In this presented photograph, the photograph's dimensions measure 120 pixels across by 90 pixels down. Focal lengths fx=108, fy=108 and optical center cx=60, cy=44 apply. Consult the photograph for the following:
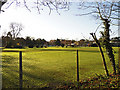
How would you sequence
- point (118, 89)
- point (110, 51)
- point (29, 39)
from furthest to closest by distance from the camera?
1. point (29, 39)
2. point (110, 51)
3. point (118, 89)

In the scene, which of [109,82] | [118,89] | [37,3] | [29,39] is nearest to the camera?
[37,3]

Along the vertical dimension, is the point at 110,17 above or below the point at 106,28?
above

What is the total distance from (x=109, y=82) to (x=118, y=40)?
2.06m

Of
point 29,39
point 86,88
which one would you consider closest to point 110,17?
point 86,88

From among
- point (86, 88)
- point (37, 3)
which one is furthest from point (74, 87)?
point (37, 3)

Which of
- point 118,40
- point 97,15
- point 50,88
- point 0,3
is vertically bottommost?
point 50,88

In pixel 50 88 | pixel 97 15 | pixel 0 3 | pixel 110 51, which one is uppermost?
pixel 97 15

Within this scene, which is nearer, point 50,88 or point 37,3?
point 37,3

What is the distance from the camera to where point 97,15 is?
197 inches

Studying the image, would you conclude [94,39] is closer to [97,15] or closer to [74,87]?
[97,15]

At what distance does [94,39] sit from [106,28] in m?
0.93

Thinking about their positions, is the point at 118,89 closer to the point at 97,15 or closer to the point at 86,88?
the point at 86,88

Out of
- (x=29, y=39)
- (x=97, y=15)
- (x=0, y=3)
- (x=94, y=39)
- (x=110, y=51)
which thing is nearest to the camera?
(x=0, y=3)

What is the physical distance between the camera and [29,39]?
49031 millimetres
